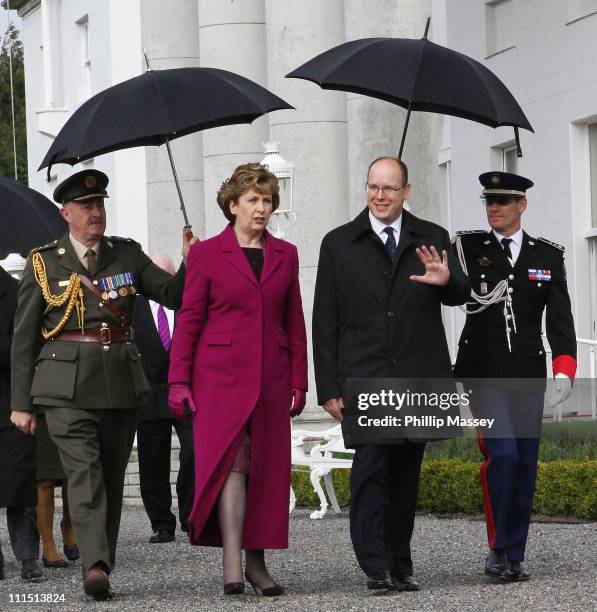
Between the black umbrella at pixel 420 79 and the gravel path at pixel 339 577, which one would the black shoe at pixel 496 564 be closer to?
the gravel path at pixel 339 577

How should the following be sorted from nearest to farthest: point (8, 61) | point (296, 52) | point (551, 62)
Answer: point (296, 52) → point (551, 62) → point (8, 61)

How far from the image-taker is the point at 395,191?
7977mm

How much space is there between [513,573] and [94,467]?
1.98 metres

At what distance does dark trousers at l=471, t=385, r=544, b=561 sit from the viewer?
8.09m

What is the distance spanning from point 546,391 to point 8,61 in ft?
149

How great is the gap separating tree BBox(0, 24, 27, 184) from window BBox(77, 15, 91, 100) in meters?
15.2

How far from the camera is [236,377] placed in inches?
312

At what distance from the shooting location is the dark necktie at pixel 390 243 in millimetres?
7972

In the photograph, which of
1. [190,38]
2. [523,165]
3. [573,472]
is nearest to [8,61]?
[190,38]

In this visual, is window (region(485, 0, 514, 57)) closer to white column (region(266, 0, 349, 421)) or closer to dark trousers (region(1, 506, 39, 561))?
white column (region(266, 0, 349, 421))

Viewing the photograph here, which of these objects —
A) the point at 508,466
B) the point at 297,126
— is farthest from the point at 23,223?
the point at 297,126

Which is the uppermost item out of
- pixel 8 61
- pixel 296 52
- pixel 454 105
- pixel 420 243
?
pixel 8 61

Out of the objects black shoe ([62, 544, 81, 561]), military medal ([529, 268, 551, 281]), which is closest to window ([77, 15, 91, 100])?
black shoe ([62, 544, 81, 561])

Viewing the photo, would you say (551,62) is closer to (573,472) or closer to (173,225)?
(173,225)
